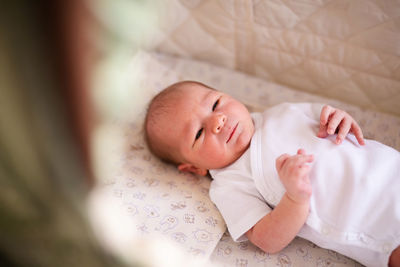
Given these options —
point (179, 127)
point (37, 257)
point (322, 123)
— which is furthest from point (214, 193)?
point (37, 257)

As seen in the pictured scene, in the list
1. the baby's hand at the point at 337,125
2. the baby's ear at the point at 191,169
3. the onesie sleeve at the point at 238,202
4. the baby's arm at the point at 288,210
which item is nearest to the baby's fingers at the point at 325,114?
the baby's hand at the point at 337,125

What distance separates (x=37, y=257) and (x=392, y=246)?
0.70m

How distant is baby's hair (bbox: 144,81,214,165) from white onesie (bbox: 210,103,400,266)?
0.14m

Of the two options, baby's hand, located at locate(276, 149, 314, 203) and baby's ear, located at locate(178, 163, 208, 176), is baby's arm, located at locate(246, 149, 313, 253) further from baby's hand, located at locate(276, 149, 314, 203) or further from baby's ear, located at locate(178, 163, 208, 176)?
baby's ear, located at locate(178, 163, 208, 176)

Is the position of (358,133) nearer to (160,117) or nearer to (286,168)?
(286,168)

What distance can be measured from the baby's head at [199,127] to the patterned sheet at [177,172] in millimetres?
95

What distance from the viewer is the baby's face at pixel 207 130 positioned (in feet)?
2.93

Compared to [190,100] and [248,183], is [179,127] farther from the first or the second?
[248,183]

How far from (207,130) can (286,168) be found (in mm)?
239

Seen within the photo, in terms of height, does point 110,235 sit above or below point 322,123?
above

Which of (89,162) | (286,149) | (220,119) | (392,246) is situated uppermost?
(89,162)

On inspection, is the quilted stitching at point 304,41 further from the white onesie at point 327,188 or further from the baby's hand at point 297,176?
the baby's hand at point 297,176

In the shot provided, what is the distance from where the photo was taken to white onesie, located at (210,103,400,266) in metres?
0.74

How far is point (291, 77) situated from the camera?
119 cm
